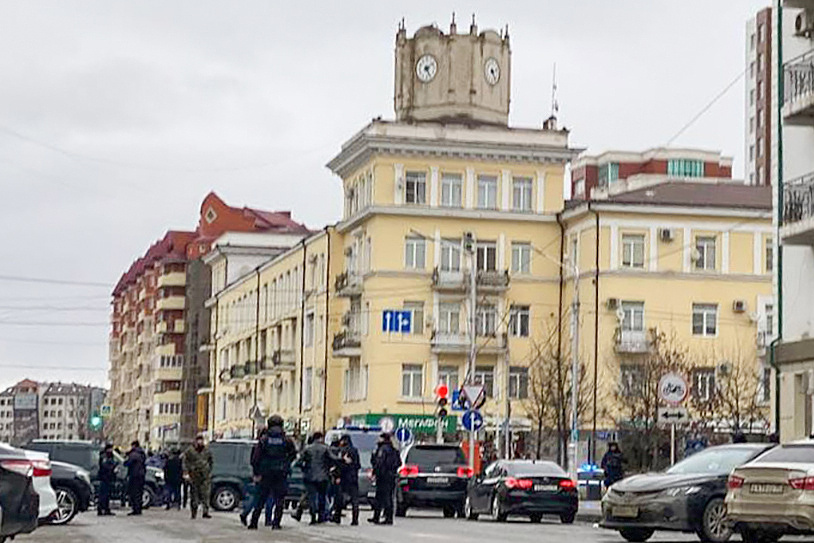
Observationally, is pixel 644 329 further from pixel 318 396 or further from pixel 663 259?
pixel 318 396

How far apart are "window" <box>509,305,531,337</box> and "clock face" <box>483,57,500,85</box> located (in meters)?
10.6

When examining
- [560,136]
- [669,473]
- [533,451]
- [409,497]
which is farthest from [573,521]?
[560,136]

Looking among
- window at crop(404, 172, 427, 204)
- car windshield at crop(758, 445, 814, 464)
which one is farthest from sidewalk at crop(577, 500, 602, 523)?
window at crop(404, 172, 427, 204)

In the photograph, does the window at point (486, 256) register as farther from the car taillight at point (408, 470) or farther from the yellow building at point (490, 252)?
the car taillight at point (408, 470)

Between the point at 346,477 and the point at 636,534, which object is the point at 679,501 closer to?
the point at 636,534

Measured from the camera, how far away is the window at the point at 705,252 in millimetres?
84000

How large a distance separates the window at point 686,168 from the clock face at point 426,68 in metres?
44.6

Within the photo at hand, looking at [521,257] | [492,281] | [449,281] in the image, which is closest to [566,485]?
[449,281]

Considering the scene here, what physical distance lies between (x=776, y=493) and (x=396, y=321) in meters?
59.1

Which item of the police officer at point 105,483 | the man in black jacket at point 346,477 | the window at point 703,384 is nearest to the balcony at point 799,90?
the man in black jacket at point 346,477

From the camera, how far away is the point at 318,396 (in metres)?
92.8

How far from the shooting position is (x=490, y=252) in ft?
284

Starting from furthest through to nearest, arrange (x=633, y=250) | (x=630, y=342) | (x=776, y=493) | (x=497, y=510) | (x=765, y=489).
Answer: (x=633, y=250)
(x=630, y=342)
(x=497, y=510)
(x=765, y=489)
(x=776, y=493)

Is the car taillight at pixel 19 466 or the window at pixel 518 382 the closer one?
the car taillight at pixel 19 466
